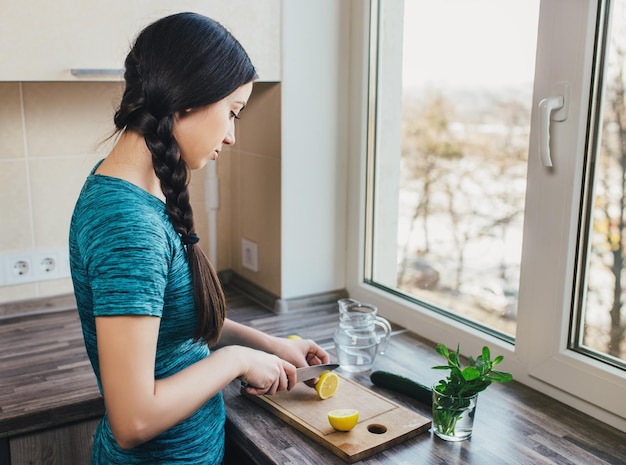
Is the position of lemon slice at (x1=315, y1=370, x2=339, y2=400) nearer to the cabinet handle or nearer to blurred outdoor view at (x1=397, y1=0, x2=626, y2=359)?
blurred outdoor view at (x1=397, y1=0, x2=626, y2=359)

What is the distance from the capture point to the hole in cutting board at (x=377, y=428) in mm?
1222

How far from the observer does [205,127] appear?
107cm

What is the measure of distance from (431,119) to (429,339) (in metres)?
0.69

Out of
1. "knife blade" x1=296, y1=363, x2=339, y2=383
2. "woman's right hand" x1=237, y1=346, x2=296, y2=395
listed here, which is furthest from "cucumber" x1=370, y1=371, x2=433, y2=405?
"woman's right hand" x1=237, y1=346, x2=296, y2=395

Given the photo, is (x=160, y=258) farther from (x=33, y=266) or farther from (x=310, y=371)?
(x=33, y=266)

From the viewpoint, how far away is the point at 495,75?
5.38ft

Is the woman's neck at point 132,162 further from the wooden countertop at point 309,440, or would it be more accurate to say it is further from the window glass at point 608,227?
the window glass at point 608,227

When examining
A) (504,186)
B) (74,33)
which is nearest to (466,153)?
(504,186)

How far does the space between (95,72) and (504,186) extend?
3.25ft

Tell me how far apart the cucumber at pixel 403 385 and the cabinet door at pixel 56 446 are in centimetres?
57

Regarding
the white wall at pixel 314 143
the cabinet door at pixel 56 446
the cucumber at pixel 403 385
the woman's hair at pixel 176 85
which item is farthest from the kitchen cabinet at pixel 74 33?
the cucumber at pixel 403 385

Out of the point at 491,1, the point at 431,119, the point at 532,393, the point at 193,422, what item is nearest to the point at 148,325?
the point at 193,422

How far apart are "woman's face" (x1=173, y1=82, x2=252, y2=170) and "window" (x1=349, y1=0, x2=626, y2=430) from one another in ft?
1.94

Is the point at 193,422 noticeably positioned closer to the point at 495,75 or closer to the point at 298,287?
the point at 298,287
